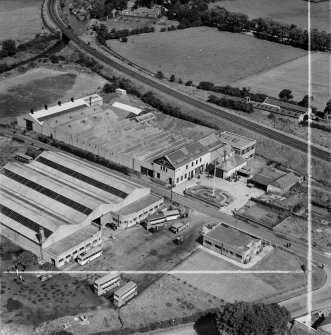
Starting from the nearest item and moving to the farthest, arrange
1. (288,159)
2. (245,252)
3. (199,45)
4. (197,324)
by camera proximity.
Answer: (197,324), (245,252), (288,159), (199,45)

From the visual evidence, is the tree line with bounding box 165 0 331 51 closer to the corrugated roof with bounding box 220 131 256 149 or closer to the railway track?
the railway track

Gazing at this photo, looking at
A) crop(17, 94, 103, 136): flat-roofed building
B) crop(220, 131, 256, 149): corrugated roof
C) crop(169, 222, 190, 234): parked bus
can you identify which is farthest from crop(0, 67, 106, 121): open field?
crop(169, 222, 190, 234): parked bus

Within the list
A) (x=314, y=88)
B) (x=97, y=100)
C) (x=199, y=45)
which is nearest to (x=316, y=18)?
(x=199, y=45)

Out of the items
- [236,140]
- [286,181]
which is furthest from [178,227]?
[236,140]

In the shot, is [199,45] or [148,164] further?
[199,45]

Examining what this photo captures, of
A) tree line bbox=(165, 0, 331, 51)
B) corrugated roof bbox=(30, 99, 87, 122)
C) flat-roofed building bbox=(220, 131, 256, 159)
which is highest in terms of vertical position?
tree line bbox=(165, 0, 331, 51)

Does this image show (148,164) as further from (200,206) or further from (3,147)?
(3,147)

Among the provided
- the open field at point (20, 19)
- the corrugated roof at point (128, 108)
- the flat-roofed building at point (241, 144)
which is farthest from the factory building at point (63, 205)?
the open field at point (20, 19)
